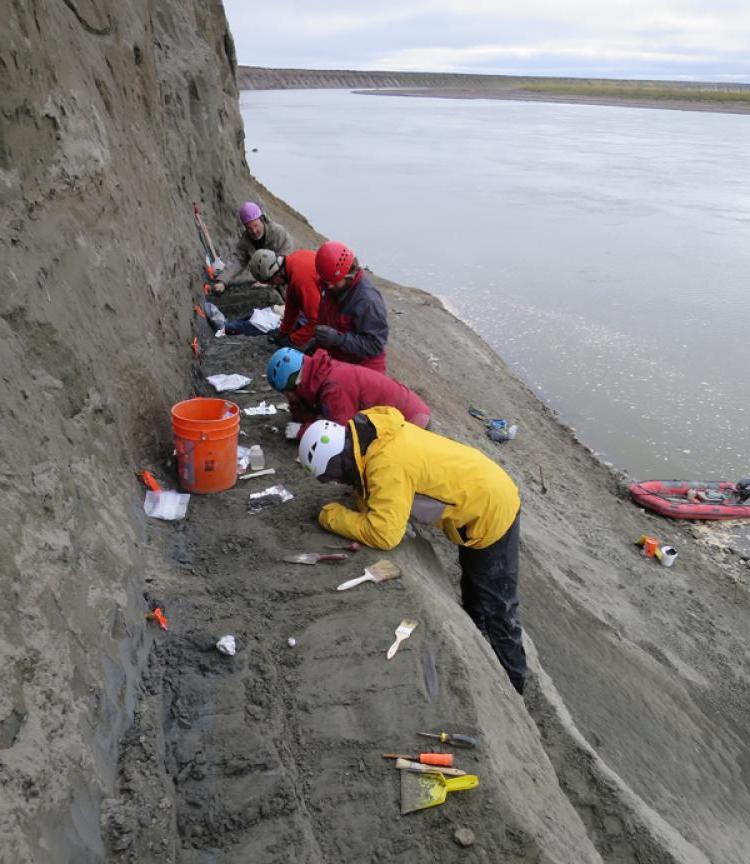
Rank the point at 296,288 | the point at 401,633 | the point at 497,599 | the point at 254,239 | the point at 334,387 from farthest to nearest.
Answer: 1. the point at 254,239
2. the point at 296,288
3. the point at 334,387
4. the point at 497,599
5. the point at 401,633

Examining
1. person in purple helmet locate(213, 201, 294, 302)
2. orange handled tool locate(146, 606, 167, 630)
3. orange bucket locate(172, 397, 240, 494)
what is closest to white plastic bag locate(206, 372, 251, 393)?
orange bucket locate(172, 397, 240, 494)

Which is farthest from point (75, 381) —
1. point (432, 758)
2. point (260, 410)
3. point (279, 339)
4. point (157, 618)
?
point (279, 339)

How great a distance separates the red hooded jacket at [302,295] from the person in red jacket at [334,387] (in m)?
1.26

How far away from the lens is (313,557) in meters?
4.39

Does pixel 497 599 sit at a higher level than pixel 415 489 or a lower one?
lower

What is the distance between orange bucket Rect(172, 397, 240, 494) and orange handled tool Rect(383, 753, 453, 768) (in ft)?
7.72

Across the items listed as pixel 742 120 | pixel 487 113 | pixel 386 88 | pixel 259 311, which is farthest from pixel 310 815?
pixel 386 88

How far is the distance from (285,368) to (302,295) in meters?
1.55

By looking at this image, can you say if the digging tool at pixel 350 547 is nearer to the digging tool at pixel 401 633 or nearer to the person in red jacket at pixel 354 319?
the digging tool at pixel 401 633

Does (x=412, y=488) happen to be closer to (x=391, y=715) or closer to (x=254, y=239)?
(x=391, y=715)

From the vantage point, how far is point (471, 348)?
14008mm

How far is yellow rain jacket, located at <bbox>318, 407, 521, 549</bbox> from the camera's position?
419cm

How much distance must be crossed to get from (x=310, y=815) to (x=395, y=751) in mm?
465

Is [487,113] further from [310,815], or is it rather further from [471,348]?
[310,815]
